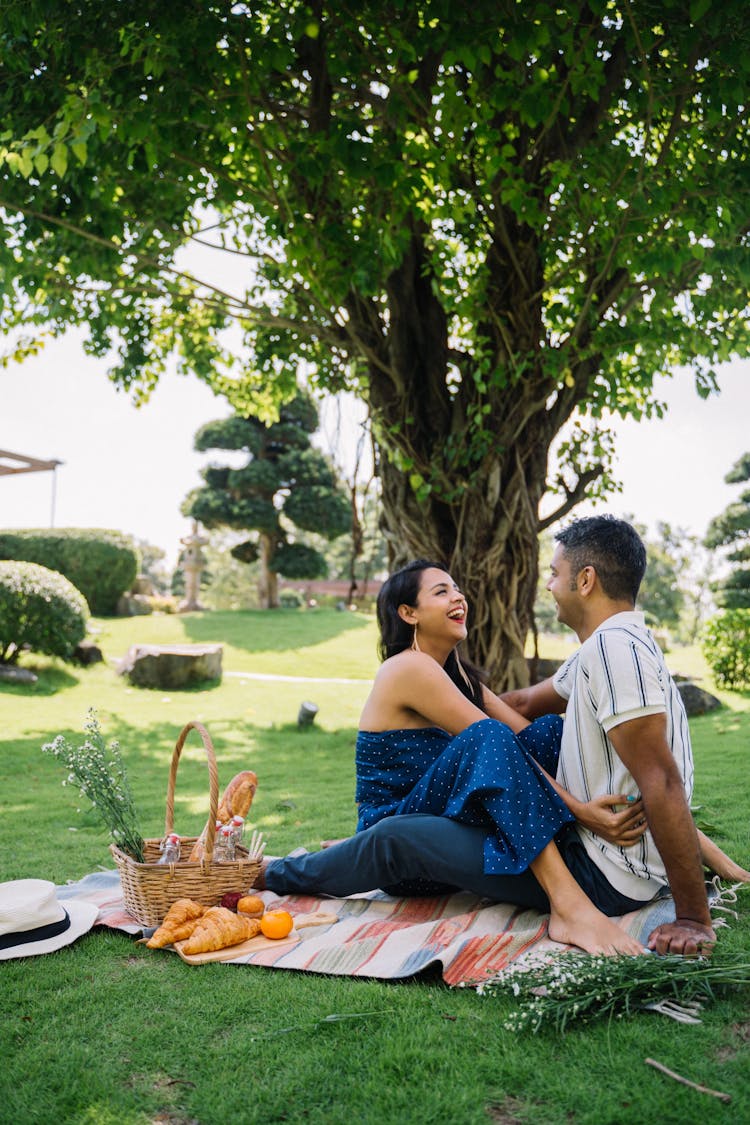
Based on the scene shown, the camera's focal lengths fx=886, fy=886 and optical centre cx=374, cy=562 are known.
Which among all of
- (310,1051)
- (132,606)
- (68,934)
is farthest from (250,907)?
(132,606)

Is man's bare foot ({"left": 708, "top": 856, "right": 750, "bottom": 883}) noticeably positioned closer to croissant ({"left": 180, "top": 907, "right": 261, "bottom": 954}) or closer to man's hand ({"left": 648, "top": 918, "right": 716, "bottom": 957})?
man's hand ({"left": 648, "top": 918, "right": 716, "bottom": 957})

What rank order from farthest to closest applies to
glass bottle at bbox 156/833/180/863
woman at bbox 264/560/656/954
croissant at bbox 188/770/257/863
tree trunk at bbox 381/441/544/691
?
1. tree trunk at bbox 381/441/544/691
2. croissant at bbox 188/770/257/863
3. glass bottle at bbox 156/833/180/863
4. woman at bbox 264/560/656/954

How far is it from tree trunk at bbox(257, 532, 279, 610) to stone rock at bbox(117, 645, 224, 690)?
10043 mm

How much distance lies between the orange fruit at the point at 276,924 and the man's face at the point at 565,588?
1.44 metres

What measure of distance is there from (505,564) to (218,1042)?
4.91 meters

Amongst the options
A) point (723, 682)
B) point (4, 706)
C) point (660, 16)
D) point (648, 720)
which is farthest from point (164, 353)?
point (723, 682)

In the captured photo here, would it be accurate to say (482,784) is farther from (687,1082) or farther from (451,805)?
(687,1082)

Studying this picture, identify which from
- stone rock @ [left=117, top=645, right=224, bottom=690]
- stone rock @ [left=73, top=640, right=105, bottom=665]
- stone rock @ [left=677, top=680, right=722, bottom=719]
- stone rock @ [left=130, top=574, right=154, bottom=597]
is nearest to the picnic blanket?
stone rock @ [left=677, top=680, right=722, bottom=719]

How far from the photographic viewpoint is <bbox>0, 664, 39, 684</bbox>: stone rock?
1134 cm

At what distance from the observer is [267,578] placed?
23.0 metres

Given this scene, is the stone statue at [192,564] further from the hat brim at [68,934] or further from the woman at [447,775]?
the hat brim at [68,934]

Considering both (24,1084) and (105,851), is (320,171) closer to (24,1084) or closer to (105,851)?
(105,851)

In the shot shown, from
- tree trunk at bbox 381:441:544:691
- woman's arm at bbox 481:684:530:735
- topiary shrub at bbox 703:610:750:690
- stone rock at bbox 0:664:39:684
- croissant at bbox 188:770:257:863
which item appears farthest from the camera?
topiary shrub at bbox 703:610:750:690

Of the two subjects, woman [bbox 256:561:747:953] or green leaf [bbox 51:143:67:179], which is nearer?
woman [bbox 256:561:747:953]
